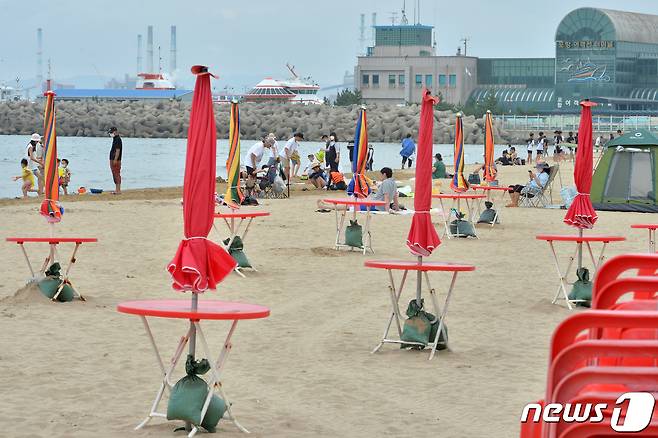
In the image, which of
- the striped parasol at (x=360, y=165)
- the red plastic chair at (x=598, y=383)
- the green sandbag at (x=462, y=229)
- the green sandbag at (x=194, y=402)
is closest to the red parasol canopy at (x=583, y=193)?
the striped parasol at (x=360, y=165)

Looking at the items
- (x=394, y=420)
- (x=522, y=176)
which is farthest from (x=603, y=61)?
(x=394, y=420)

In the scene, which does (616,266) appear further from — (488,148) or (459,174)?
(488,148)

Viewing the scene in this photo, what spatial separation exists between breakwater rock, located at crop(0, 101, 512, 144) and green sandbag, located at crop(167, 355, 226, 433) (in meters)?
89.7

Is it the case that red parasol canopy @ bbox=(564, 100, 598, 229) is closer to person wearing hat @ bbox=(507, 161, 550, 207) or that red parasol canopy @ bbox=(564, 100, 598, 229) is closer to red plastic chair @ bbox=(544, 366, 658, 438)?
red plastic chair @ bbox=(544, 366, 658, 438)

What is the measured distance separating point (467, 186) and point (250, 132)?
91981 mm

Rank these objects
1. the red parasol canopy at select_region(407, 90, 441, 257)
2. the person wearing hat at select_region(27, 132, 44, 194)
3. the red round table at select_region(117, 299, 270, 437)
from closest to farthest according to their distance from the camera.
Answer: the red round table at select_region(117, 299, 270, 437) → the red parasol canopy at select_region(407, 90, 441, 257) → the person wearing hat at select_region(27, 132, 44, 194)

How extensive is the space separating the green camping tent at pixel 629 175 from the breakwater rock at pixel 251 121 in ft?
231

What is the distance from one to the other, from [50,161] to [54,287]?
113 cm

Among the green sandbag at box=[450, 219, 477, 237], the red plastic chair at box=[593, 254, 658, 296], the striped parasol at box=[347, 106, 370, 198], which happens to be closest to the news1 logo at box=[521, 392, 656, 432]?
the red plastic chair at box=[593, 254, 658, 296]

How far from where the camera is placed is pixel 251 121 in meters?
112

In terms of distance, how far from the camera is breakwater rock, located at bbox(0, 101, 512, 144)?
104750 mm

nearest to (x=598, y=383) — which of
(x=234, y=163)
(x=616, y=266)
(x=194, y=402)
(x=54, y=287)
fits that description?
(x=616, y=266)

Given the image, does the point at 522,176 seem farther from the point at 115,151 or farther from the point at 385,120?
the point at 385,120

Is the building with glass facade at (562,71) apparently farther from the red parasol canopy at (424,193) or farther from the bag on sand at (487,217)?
the red parasol canopy at (424,193)
